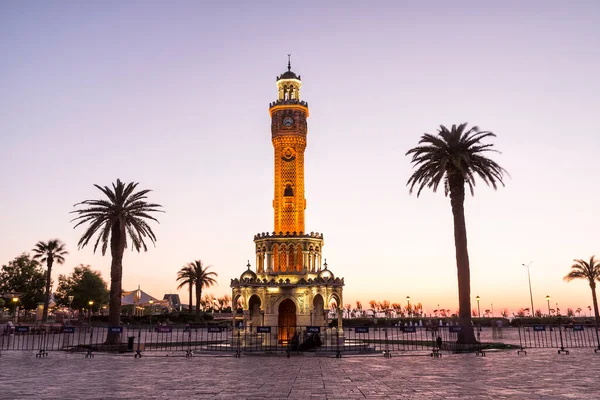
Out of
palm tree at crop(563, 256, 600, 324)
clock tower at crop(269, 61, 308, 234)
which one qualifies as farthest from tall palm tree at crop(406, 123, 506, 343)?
palm tree at crop(563, 256, 600, 324)

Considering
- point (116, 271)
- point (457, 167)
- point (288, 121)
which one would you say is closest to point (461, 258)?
point (457, 167)

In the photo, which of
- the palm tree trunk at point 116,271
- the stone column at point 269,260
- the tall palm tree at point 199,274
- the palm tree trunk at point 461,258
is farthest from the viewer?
the tall palm tree at point 199,274

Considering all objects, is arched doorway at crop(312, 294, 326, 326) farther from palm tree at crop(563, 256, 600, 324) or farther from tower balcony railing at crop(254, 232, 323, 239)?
palm tree at crop(563, 256, 600, 324)

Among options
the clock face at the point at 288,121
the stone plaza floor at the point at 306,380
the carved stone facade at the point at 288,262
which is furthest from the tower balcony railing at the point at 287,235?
the stone plaza floor at the point at 306,380

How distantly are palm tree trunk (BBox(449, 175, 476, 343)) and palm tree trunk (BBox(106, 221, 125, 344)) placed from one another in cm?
2451

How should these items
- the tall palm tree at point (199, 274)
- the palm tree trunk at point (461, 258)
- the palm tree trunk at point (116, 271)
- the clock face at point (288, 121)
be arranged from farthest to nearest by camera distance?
1. the tall palm tree at point (199, 274)
2. the clock face at point (288, 121)
3. the palm tree trunk at point (116, 271)
4. the palm tree trunk at point (461, 258)

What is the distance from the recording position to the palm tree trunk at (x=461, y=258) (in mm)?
34375

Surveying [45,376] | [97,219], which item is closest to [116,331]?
[97,219]

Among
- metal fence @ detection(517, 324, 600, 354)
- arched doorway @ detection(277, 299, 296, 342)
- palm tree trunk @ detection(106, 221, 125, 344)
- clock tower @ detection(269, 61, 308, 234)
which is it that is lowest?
metal fence @ detection(517, 324, 600, 354)

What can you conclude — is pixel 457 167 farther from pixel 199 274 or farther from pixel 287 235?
pixel 199 274

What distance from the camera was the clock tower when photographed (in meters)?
48.5

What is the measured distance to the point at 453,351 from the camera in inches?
1328

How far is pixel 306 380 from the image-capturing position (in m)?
17.6

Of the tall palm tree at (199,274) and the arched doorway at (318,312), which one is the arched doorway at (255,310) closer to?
the arched doorway at (318,312)
